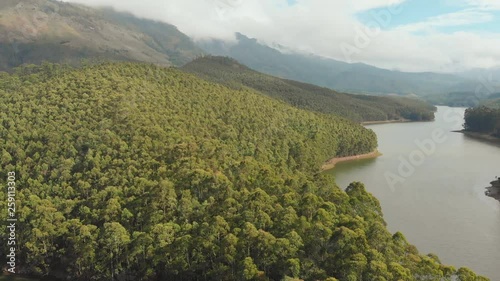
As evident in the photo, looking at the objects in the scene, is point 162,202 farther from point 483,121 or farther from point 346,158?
point 483,121

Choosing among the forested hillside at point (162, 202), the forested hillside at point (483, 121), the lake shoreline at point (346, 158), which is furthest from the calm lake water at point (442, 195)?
the forested hillside at point (483, 121)

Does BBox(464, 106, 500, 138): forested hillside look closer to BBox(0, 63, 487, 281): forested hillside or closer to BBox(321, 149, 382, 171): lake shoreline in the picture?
BBox(321, 149, 382, 171): lake shoreline

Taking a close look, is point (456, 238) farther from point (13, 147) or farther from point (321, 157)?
point (13, 147)

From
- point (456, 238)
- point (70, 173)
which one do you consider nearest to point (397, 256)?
point (456, 238)

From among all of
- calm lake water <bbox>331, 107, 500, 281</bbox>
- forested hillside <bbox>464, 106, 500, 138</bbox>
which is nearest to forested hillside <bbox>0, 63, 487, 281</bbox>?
calm lake water <bbox>331, 107, 500, 281</bbox>

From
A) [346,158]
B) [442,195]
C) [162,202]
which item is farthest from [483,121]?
[162,202]
